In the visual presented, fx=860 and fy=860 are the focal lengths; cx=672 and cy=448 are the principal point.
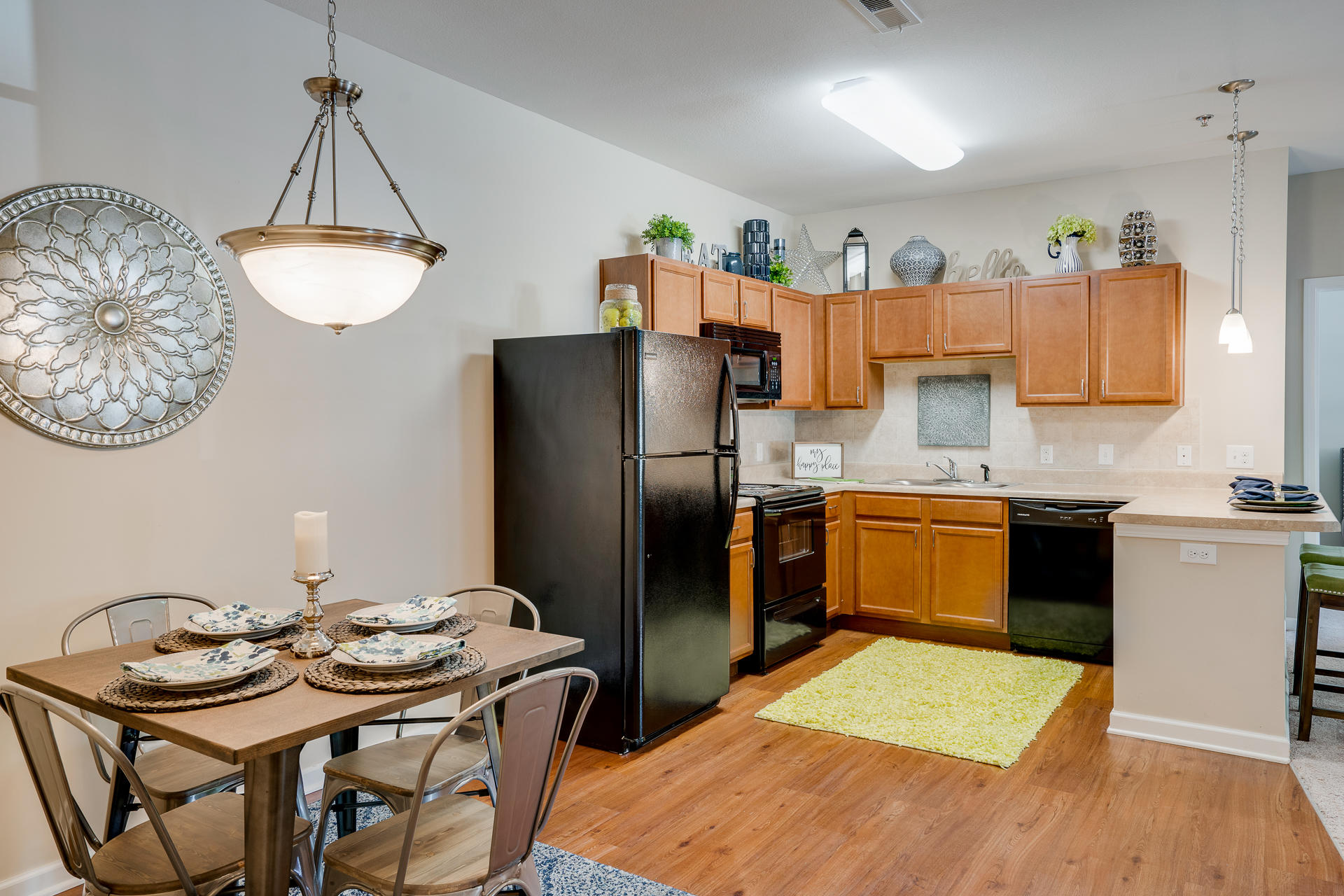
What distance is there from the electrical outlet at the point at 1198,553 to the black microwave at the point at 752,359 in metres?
2.11

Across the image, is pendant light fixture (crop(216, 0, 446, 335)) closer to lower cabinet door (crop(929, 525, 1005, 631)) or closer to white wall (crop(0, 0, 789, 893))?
white wall (crop(0, 0, 789, 893))

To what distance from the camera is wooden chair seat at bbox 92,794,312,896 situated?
1601mm

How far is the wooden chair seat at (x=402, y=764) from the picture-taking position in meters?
2.07

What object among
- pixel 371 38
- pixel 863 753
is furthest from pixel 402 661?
pixel 371 38

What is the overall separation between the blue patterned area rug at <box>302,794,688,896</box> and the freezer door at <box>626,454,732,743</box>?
0.81m

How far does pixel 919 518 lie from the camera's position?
4.86 metres

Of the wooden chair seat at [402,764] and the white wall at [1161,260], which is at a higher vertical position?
the white wall at [1161,260]

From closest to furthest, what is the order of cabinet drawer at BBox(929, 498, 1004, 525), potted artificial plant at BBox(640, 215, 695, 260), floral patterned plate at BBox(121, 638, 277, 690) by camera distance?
floral patterned plate at BBox(121, 638, 277, 690), potted artificial plant at BBox(640, 215, 695, 260), cabinet drawer at BBox(929, 498, 1004, 525)

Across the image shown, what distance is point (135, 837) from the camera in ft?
5.78

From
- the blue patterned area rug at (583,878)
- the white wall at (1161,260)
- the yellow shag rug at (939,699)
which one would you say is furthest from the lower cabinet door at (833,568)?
the blue patterned area rug at (583,878)

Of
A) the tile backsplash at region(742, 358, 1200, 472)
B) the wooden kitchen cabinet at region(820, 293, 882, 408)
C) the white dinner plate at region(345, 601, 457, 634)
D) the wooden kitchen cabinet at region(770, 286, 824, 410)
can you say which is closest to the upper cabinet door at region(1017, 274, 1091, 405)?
the tile backsplash at region(742, 358, 1200, 472)

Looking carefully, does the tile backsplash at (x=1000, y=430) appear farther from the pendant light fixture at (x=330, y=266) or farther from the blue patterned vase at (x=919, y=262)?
the pendant light fixture at (x=330, y=266)

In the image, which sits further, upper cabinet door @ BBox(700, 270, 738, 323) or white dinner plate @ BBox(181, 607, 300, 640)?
upper cabinet door @ BBox(700, 270, 738, 323)

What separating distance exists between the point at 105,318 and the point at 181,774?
4.12 ft
